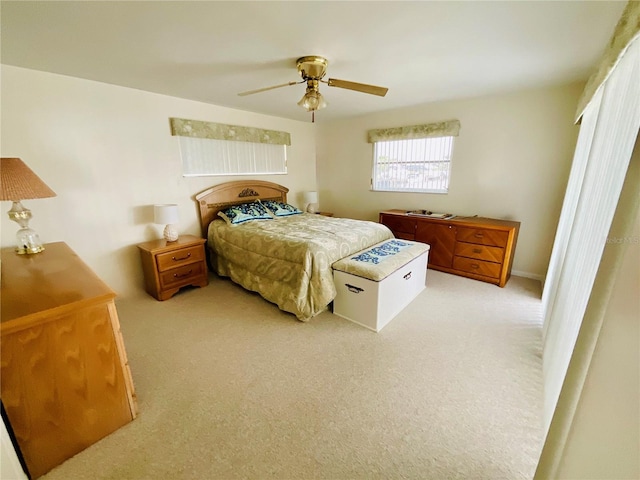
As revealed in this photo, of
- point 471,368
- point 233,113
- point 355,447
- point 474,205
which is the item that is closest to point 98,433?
point 355,447

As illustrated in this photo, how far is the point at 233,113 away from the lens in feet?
12.1

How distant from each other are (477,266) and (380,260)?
1600 mm

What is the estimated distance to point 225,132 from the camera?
3566 mm

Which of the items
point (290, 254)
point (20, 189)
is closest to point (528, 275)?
point (290, 254)

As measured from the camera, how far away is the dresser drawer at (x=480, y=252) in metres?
3.08

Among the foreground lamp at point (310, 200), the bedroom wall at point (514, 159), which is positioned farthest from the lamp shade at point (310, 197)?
the bedroom wall at point (514, 159)

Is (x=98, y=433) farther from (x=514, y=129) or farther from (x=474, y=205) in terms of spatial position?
(x=514, y=129)

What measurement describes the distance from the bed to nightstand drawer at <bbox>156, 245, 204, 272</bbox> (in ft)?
0.90

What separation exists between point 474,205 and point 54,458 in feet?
14.5

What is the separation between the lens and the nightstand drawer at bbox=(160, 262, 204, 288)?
113 inches

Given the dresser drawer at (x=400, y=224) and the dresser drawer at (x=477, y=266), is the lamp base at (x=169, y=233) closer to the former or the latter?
the dresser drawer at (x=400, y=224)

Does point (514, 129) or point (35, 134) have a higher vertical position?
point (514, 129)

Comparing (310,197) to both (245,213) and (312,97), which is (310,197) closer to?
(245,213)

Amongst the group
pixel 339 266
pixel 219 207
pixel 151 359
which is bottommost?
pixel 151 359
